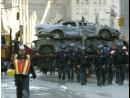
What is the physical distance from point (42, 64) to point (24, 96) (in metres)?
19.0

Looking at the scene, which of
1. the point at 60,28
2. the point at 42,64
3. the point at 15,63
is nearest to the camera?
the point at 15,63

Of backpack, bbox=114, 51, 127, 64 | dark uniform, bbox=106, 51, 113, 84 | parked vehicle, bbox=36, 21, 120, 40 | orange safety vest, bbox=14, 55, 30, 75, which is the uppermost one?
orange safety vest, bbox=14, 55, 30, 75

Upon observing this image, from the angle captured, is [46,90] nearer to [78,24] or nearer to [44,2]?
[78,24]

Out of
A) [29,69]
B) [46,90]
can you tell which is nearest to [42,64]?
[46,90]

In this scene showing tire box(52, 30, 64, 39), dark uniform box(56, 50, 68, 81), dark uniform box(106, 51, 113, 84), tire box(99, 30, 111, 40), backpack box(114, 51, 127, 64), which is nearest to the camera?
backpack box(114, 51, 127, 64)

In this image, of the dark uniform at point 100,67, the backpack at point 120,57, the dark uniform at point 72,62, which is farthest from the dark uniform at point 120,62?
the dark uniform at point 72,62

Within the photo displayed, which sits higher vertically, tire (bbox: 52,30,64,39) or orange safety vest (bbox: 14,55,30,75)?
orange safety vest (bbox: 14,55,30,75)

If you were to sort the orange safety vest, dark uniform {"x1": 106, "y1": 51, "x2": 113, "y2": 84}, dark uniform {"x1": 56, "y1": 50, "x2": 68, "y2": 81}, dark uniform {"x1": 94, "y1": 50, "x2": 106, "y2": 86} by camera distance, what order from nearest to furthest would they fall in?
the orange safety vest, dark uniform {"x1": 94, "y1": 50, "x2": 106, "y2": 86}, dark uniform {"x1": 106, "y1": 51, "x2": 113, "y2": 84}, dark uniform {"x1": 56, "y1": 50, "x2": 68, "y2": 81}

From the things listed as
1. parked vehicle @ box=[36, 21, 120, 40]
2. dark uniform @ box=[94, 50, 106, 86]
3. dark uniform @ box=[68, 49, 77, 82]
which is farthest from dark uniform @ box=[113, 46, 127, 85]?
parked vehicle @ box=[36, 21, 120, 40]

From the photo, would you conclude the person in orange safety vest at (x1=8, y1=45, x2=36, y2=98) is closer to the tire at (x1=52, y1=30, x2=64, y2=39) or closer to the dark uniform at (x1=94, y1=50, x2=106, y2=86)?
the dark uniform at (x1=94, y1=50, x2=106, y2=86)

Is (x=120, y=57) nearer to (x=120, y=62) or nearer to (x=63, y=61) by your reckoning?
(x=120, y=62)

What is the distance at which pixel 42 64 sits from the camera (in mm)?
32969

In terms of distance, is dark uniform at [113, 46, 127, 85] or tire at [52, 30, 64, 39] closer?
dark uniform at [113, 46, 127, 85]

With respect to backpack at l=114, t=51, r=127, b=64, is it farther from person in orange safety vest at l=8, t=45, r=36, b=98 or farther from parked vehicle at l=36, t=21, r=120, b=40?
parked vehicle at l=36, t=21, r=120, b=40
